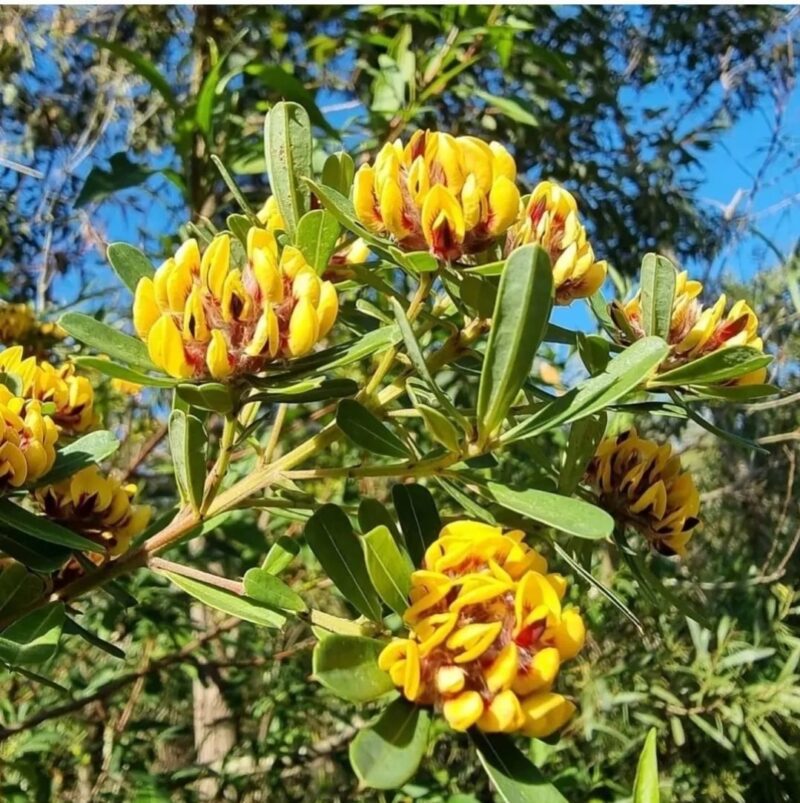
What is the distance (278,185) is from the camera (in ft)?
2.09

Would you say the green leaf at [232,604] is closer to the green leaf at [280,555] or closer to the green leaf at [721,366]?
the green leaf at [280,555]

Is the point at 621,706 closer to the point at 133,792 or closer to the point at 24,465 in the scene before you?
the point at 133,792

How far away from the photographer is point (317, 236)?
59 cm

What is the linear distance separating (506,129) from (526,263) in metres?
2.09

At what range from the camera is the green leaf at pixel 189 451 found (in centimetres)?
58

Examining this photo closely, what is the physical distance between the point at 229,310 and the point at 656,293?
0.30 meters

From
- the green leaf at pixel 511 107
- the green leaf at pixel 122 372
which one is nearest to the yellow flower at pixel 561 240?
the green leaf at pixel 122 372

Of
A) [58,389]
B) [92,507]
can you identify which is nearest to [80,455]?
[92,507]

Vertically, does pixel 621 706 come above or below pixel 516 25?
below

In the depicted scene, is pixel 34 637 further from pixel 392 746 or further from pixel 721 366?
pixel 721 366

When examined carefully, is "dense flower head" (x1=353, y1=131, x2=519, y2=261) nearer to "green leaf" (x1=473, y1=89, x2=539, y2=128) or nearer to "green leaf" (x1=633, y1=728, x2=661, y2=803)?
"green leaf" (x1=633, y1=728, x2=661, y2=803)

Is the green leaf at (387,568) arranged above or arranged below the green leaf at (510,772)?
above

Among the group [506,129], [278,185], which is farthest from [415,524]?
[506,129]

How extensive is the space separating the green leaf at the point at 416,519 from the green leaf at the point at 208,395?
0.12m
